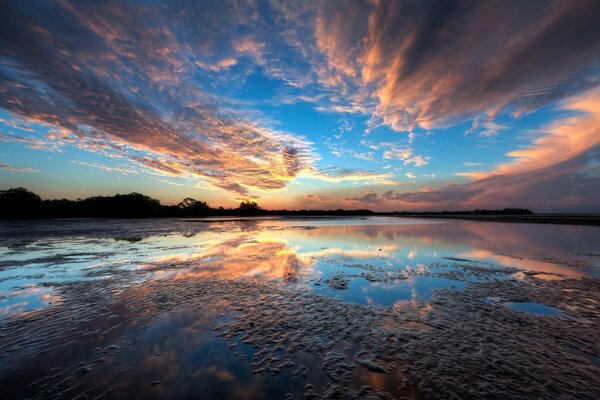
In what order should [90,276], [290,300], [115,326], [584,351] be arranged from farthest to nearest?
[90,276] < [290,300] < [115,326] < [584,351]

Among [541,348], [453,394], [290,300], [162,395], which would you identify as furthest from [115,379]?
[541,348]

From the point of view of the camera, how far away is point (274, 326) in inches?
258

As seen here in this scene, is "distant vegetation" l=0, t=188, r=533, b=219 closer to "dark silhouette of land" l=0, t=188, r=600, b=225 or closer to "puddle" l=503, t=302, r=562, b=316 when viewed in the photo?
"dark silhouette of land" l=0, t=188, r=600, b=225

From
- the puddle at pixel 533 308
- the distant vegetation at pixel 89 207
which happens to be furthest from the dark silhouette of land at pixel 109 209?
the puddle at pixel 533 308

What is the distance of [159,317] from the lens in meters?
6.95

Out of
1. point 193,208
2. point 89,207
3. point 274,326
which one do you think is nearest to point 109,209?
point 89,207

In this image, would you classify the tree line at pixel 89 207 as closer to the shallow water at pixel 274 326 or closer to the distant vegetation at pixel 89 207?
the distant vegetation at pixel 89 207

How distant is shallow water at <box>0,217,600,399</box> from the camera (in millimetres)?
4297

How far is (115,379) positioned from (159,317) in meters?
2.79

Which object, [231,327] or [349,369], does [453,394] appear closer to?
[349,369]

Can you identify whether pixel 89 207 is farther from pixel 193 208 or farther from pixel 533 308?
pixel 533 308

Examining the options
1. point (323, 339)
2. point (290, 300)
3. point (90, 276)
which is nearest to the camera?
point (323, 339)

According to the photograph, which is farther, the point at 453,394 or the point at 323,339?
the point at 323,339

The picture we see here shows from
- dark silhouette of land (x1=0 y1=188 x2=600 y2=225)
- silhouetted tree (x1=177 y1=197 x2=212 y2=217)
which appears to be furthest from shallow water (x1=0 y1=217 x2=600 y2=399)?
silhouetted tree (x1=177 y1=197 x2=212 y2=217)
